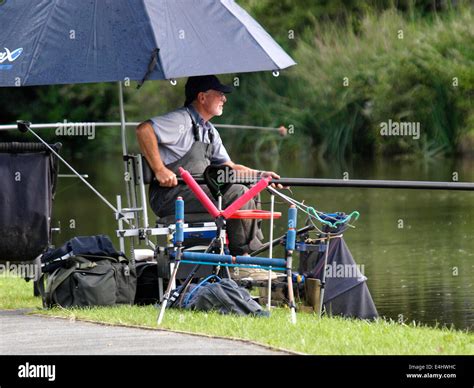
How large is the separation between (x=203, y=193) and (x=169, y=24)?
1.39 meters

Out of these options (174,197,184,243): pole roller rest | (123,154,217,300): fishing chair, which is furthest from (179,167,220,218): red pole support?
(123,154,217,300): fishing chair

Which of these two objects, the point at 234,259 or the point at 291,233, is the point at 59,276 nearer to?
the point at 234,259

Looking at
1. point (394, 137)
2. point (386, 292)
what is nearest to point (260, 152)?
point (394, 137)

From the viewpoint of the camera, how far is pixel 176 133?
9703 millimetres

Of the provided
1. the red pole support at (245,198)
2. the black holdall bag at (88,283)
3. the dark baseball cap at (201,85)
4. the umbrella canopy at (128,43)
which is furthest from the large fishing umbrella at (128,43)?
the black holdall bag at (88,283)


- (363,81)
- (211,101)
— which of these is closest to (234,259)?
(211,101)

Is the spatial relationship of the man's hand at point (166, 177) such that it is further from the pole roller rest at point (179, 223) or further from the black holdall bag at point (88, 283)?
the pole roller rest at point (179, 223)

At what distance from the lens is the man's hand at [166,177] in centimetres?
948

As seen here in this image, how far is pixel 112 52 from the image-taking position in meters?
9.49

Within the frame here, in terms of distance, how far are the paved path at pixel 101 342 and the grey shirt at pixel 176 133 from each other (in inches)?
67.9

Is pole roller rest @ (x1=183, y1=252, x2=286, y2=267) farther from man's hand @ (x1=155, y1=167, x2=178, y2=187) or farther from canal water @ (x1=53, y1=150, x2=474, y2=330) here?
canal water @ (x1=53, y1=150, x2=474, y2=330)

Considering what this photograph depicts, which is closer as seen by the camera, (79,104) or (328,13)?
(328,13)
